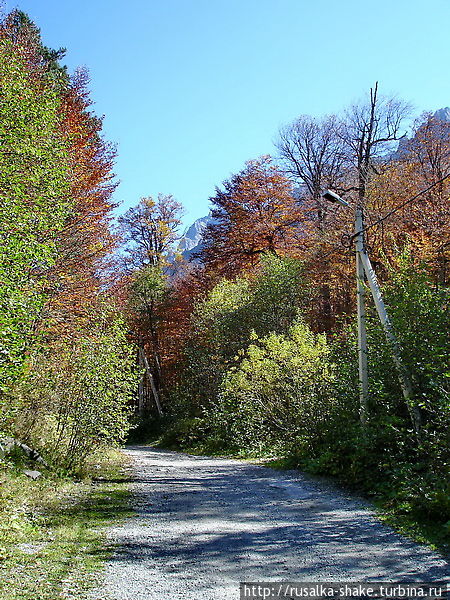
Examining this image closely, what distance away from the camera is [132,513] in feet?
24.4

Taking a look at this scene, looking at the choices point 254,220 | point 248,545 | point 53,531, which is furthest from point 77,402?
point 254,220

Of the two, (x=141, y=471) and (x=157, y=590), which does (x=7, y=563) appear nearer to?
(x=157, y=590)

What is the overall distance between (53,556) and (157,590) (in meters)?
1.48

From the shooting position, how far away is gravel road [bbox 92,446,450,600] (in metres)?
4.41

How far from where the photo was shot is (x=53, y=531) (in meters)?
6.17

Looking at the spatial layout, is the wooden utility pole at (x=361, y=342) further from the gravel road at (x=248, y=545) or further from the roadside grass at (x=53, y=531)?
the roadside grass at (x=53, y=531)

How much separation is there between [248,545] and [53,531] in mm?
2457

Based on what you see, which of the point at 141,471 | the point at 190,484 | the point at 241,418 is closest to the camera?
the point at 190,484

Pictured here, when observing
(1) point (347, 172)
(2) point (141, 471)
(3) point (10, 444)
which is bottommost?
(2) point (141, 471)

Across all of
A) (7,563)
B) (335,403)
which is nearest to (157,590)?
(7,563)

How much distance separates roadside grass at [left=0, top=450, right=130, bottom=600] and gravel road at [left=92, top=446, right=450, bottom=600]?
252mm

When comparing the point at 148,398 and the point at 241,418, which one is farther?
the point at 148,398

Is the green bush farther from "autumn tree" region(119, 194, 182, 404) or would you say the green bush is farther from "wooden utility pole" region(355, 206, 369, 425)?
"autumn tree" region(119, 194, 182, 404)

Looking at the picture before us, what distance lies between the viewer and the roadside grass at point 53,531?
4344 mm
